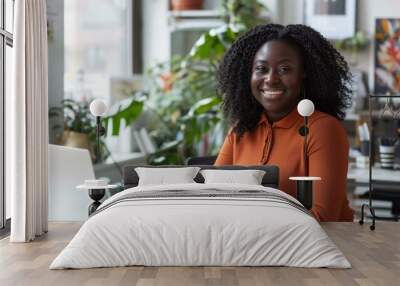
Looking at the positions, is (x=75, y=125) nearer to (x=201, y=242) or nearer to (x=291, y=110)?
(x=291, y=110)

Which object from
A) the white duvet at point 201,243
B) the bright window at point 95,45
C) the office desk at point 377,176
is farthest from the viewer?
the bright window at point 95,45

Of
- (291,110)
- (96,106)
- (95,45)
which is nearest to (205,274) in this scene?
(291,110)

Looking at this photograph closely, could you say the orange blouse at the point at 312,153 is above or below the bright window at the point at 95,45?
below

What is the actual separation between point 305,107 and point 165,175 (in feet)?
3.08

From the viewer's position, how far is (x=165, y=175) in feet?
14.6

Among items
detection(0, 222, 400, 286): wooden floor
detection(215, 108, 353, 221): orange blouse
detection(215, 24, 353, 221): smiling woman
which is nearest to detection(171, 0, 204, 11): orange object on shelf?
detection(215, 24, 353, 221): smiling woman

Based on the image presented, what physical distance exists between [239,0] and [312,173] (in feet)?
13.7

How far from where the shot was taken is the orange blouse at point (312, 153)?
169 inches

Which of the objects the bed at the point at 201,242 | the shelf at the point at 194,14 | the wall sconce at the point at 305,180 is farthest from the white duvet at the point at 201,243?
the shelf at the point at 194,14

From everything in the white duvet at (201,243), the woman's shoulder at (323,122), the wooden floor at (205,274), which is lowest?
the wooden floor at (205,274)

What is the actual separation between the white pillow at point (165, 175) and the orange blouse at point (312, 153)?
375mm

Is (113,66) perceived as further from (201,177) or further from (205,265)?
(205,265)

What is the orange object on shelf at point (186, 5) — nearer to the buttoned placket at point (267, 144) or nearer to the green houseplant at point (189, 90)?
the green houseplant at point (189, 90)

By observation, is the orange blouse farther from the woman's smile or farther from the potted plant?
the potted plant
